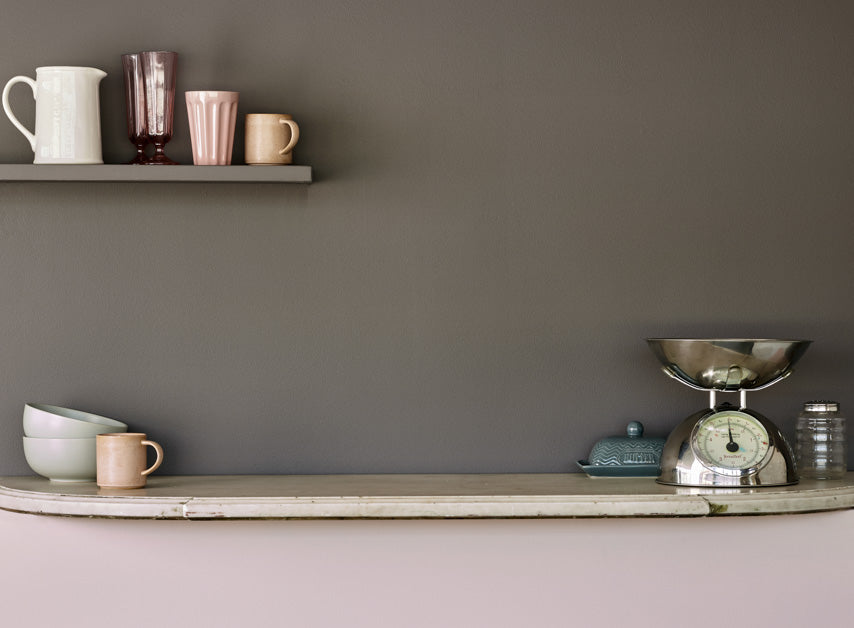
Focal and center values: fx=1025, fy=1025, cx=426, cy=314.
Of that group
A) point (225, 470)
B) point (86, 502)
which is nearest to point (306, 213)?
point (225, 470)

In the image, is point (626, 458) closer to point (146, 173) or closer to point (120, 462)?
point (120, 462)

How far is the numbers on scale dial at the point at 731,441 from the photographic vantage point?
1866 mm

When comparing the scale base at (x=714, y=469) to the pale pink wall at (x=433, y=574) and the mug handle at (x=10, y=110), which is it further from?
the mug handle at (x=10, y=110)

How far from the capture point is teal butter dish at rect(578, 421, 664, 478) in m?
1.99

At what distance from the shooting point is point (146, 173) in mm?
1938

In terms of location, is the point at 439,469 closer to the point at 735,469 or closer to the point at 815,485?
the point at 735,469

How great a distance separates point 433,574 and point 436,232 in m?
0.68

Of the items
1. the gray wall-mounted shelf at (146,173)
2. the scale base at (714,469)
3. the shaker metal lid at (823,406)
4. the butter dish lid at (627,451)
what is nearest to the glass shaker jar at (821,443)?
the shaker metal lid at (823,406)

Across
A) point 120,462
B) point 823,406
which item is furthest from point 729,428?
point 120,462

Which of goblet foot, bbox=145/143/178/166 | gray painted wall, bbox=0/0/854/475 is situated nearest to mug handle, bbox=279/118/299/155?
gray painted wall, bbox=0/0/854/475

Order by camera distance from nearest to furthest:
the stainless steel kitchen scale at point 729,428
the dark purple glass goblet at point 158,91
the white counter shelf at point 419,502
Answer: the white counter shelf at point 419,502, the stainless steel kitchen scale at point 729,428, the dark purple glass goblet at point 158,91

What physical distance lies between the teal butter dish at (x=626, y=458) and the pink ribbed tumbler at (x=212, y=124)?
92 centimetres

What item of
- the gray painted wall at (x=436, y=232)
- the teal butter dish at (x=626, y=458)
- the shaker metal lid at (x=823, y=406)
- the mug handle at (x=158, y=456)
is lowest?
the teal butter dish at (x=626, y=458)

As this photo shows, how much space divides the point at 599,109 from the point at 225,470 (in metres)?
1.06
